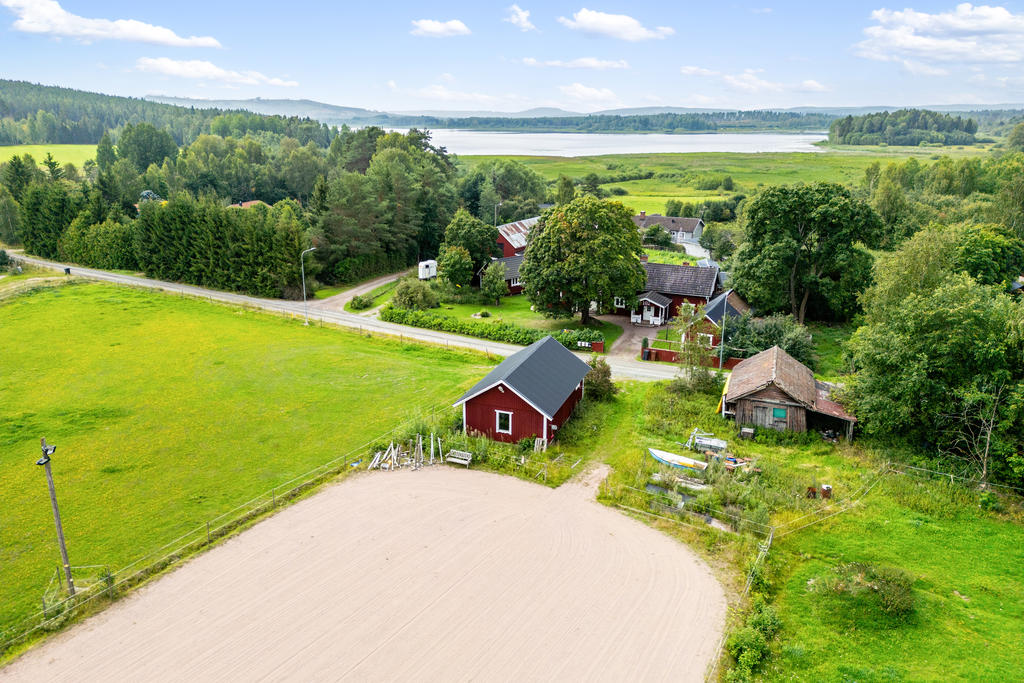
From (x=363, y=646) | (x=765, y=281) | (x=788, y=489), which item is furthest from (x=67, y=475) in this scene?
(x=765, y=281)

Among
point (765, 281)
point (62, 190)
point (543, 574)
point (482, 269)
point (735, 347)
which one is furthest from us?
point (62, 190)

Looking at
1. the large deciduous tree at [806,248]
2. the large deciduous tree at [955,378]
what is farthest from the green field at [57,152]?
the large deciduous tree at [955,378]

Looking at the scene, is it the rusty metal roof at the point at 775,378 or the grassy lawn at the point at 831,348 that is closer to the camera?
the rusty metal roof at the point at 775,378

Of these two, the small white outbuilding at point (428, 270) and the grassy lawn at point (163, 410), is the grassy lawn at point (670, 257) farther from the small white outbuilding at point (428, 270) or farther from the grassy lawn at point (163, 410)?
the grassy lawn at point (163, 410)

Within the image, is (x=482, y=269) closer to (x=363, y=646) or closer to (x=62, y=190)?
(x=363, y=646)

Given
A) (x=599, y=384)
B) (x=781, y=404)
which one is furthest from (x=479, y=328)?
(x=781, y=404)

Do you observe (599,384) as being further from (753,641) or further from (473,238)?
(473,238)
